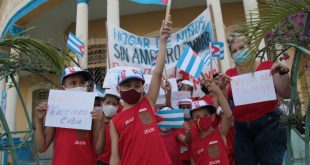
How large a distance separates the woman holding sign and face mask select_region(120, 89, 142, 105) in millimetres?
751

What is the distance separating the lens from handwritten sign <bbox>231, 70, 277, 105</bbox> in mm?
2627

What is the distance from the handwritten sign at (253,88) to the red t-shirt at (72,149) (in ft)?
3.90

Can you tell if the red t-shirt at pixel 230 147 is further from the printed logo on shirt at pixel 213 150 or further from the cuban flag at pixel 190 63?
the cuban flag at pixel 190 63

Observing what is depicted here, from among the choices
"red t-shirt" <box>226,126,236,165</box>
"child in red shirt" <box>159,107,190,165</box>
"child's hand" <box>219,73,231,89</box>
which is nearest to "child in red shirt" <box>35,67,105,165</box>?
"child in red shirt" <box>159,107,190,165</box>

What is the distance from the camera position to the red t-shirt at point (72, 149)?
272 cm

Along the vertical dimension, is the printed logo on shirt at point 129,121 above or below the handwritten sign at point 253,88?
below

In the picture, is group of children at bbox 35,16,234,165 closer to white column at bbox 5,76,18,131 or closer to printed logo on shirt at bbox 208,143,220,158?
printed logo on shirt at bbox 208,143,220,158

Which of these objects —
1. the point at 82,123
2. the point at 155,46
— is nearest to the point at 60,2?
the point at 155,46

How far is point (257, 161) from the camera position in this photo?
9.19 ft

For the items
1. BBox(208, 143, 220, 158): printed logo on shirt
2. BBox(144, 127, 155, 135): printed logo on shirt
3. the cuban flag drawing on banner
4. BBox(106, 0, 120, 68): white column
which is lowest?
BBox(208, 143, 220, 158): printed logo on shirt

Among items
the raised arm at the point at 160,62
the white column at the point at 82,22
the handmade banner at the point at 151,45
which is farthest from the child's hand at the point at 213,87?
the white column at the point at 82,22

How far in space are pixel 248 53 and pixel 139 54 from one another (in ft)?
14.4

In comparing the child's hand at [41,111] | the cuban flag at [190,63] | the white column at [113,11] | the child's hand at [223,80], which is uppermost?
the white column at [113,11]

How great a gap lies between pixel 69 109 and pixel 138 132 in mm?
679
